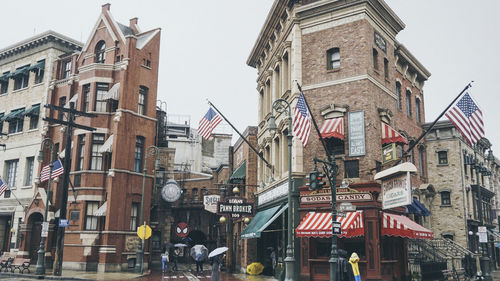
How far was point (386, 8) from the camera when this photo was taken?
78.2 ft

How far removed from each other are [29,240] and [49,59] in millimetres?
15614

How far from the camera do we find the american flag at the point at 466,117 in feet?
60.7

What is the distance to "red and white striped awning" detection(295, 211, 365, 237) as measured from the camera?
19734mm

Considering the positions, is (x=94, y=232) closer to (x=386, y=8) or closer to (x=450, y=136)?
(x=386, y=8)

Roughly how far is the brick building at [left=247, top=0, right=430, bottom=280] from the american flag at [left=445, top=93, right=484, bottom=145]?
8.88 feet

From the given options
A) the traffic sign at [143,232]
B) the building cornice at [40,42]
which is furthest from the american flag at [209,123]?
the building cornice at [40,42]

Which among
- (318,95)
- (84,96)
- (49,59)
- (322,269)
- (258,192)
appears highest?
(49,59)

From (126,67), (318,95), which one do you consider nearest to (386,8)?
(318,95)

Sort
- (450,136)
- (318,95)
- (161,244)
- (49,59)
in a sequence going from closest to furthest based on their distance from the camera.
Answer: (318,95), (450,136), (49,59), (161,244)

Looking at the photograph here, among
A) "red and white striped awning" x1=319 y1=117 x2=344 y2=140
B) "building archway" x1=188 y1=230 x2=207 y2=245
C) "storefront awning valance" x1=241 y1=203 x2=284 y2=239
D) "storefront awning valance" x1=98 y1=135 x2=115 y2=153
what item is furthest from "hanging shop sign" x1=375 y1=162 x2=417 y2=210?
"building archway" x1=188 y1=230 x2=207 y2=245

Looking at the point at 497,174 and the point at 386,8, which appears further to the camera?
the point at 497,174

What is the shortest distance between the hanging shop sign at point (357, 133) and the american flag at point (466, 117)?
4.09m

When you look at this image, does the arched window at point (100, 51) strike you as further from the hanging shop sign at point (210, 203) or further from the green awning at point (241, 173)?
the hanging shop sign at point (210, 203)

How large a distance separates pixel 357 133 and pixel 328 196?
3365 mm
